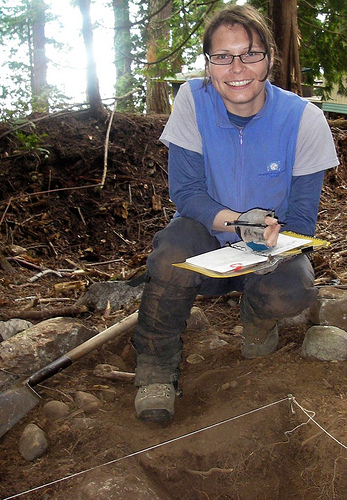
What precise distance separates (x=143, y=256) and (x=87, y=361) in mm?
1985

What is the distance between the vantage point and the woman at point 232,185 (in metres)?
2.31

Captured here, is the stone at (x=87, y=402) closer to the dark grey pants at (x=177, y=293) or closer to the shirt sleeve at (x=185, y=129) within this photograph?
the dark grey pants at (x=177, y=293)

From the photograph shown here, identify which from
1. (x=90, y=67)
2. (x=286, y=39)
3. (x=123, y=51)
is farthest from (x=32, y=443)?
(x=123, y=51)

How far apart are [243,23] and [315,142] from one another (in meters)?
0.65

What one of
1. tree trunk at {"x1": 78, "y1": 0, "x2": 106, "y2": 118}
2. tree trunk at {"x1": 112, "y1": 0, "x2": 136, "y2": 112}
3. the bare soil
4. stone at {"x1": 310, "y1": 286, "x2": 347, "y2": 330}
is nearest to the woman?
the bare soil

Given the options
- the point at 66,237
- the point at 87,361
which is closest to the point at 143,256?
the point at 66,237

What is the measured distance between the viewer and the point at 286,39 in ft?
15.8

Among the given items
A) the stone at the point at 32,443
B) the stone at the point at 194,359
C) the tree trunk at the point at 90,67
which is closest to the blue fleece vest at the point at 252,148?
the stone at the point at 194,359

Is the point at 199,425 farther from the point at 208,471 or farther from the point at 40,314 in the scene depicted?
the point at 40,314

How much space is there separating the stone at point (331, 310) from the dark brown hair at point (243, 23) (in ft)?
4.38

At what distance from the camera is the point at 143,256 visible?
4723mm

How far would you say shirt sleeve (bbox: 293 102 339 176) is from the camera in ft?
8.00

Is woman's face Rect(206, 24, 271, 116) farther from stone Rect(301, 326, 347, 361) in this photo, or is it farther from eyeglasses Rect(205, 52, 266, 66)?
stone Rect(301, 326, 347, 361)

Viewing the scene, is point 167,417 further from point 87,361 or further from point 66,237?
point 66,237
